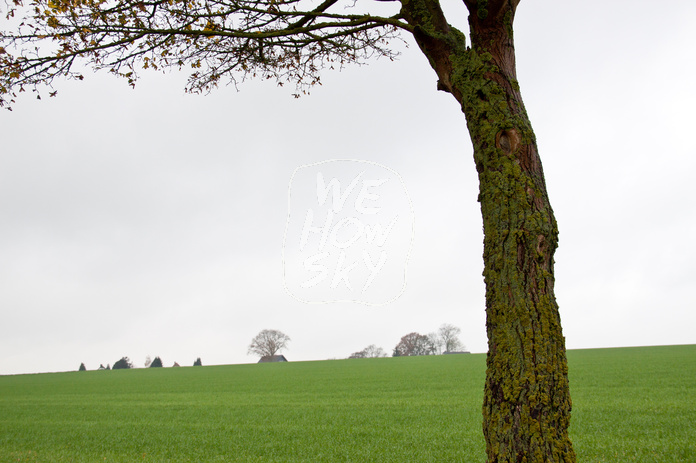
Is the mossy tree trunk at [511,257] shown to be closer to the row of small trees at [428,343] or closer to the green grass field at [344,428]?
the green grass field at [344,428]

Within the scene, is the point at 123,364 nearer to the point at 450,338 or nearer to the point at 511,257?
the point at 450,338

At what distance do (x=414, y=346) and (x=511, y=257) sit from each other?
294 ft

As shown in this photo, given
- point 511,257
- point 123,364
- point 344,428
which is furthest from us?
point 123,364

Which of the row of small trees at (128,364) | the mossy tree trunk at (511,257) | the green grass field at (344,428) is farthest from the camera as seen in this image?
the row of small trees at (128,364)

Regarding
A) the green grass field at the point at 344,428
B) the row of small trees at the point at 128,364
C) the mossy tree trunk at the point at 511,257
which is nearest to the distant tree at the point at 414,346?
the row of small trees at the point at 128,364

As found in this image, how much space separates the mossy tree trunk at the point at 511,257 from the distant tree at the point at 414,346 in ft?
293

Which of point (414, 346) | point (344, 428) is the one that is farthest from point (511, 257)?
point (414, 346)

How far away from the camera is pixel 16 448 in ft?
42.1

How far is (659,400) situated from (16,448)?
1920cm

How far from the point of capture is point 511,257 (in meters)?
→ 4.31

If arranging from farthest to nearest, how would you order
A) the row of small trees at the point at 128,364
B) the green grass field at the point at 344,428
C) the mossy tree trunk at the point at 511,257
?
1. the row of small trees at the point at 128,364
2. the green grass field at the point at 344,428
3. the mossy tree trunk at the point at 511,257

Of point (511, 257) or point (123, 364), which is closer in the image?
point (511, 257)

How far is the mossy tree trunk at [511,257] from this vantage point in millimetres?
4031

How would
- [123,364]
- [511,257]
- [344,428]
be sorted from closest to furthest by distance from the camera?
[511,257]
[344,428]
[123,364]
